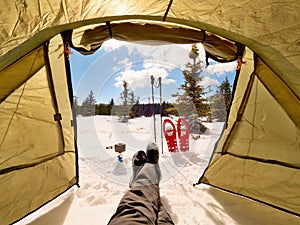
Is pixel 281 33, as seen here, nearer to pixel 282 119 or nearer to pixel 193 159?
pixel 282 119

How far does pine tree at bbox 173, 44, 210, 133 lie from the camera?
489 centimetres

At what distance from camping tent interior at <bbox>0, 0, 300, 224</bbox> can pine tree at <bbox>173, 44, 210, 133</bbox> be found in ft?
11.4

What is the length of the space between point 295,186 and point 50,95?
4.88 ft

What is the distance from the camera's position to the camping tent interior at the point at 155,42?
2.36 feet

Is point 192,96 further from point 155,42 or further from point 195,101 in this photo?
point 155,42

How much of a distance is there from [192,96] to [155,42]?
13.2ft

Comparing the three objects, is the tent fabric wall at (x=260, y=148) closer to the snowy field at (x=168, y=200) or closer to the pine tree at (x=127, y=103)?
the snowy field at (x=168, y=200)

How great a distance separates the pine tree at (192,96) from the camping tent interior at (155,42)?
3463 mm

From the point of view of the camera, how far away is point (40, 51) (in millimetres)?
1027

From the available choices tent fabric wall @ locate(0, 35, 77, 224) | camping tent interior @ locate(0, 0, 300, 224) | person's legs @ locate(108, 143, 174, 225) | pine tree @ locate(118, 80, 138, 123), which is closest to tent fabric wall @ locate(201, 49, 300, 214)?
camping tent interior @ locate(0, 0, 300, 224)

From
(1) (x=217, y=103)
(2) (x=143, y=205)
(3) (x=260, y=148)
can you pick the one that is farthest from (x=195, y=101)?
(2) (x=143, y=205)

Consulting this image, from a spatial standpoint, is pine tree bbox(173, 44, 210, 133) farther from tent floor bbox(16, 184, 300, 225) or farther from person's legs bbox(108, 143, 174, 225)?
person's legs bbox(108, 143, 174, 225)

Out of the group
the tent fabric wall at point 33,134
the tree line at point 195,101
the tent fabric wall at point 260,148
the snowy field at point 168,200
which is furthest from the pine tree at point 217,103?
the tent fabric wall at point 33,134

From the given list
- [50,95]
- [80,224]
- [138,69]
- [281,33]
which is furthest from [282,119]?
[138,69]
